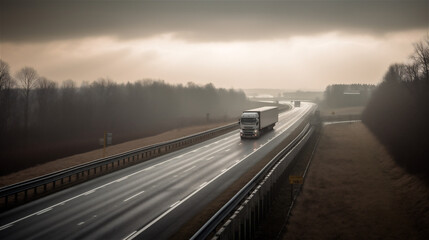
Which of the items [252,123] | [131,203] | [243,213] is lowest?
[131,203]

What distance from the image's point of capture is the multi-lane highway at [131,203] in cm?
1385

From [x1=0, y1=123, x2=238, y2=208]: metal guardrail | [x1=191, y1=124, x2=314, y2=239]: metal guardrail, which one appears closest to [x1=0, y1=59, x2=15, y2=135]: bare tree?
[x1=0, y1=123, x2=238, y2=208]: metal guardrail

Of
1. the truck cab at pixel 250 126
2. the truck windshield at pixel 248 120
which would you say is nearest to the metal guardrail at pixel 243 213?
the truck cab at pixel 250 126

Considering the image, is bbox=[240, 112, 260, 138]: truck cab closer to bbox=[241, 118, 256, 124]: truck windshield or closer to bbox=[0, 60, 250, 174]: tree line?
bbox=[241, 118, 256, 124]: truck windshield

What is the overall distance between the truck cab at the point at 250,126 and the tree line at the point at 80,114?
2335 cm

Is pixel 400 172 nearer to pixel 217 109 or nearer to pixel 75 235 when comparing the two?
pixel 75 235

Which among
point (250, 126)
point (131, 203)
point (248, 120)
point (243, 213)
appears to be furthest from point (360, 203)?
point (248, 120)

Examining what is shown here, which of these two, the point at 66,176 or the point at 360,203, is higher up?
the point at 66,176

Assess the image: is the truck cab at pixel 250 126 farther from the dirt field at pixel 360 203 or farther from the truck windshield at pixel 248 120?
the dirt field at pixel 360 203

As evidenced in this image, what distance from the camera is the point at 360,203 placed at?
21047 mm

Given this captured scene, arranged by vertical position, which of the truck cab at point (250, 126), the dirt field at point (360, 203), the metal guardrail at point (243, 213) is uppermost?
the truck cab at point (250, 126)

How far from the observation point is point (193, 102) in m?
147

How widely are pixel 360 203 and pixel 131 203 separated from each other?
15.5 meters

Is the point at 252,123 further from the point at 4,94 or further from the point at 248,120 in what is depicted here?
the point at 4,94
